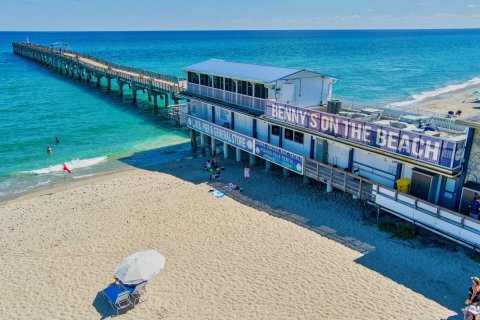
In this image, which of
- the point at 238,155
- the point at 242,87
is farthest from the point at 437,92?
the point at 242,87

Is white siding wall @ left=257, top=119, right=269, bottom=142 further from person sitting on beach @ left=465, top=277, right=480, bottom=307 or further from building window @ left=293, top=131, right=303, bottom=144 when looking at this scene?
person sitting on beach @ left=465, top=277, right=480, bottom=307

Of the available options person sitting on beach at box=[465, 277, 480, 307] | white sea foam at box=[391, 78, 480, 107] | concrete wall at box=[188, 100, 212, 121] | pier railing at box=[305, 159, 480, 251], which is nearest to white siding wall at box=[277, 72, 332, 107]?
pier railing at box=[305, 159, 480, 251]

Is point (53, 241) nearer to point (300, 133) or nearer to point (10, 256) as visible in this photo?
point (10, 256)

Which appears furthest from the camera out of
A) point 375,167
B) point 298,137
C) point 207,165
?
point 207,165

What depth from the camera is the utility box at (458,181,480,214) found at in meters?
14.8

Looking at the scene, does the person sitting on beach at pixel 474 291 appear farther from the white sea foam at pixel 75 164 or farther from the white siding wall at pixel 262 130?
the white sea foam at pixel 75 164

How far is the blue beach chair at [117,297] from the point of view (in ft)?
43.0

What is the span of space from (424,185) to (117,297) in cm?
1240

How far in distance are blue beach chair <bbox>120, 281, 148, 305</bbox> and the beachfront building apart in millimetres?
9936

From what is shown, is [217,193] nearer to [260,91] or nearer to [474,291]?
[260,91]

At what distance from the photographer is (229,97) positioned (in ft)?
82.7

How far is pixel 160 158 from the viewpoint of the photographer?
100 ft

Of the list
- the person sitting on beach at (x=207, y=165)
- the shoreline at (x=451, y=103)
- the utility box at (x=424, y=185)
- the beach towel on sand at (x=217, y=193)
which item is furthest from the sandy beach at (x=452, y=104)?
the beach towel on sand at (x=217, y=193)

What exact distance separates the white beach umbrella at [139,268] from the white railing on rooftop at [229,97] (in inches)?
460
